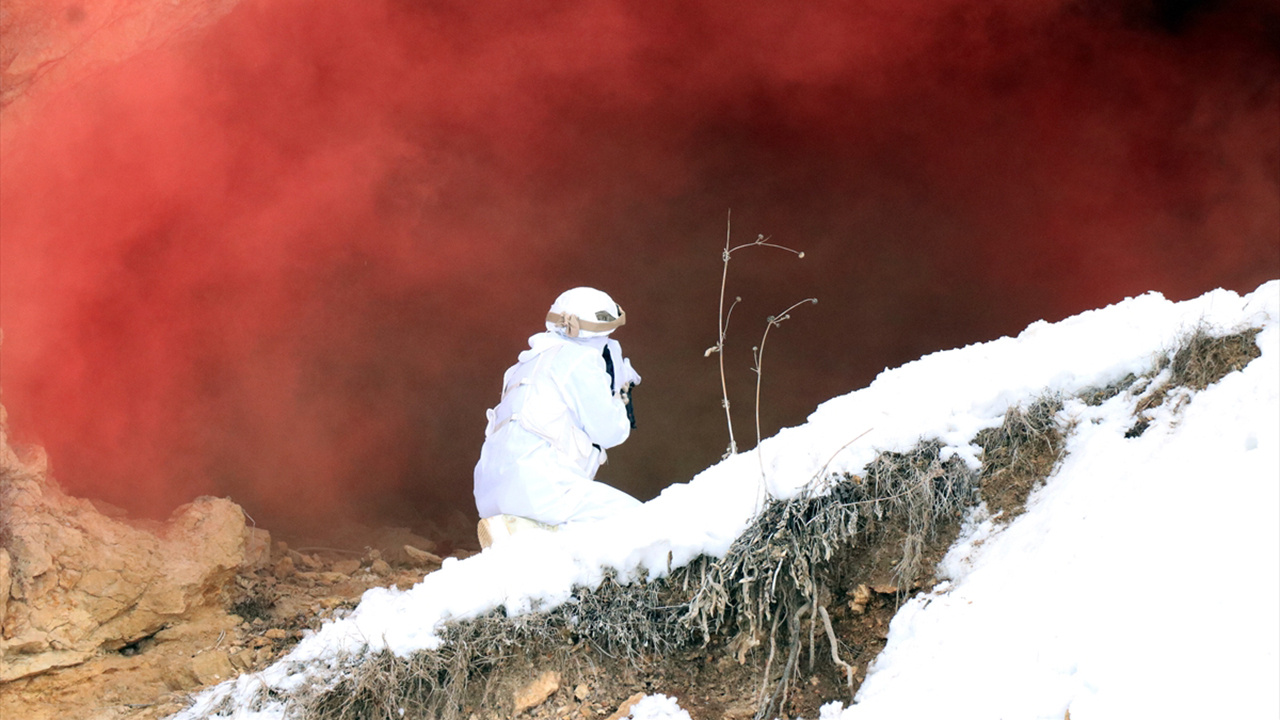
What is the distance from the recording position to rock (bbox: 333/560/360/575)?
19.4 ft

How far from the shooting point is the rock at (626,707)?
3252 mm

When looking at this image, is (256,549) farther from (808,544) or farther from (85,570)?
(808,544)

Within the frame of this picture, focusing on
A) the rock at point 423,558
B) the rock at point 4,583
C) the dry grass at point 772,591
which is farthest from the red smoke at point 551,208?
the dry grass at point 772,591

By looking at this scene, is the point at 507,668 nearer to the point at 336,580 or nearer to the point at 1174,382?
the point at 1174,382

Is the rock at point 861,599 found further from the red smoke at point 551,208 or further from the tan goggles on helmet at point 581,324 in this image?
the red smoke at point 551,208

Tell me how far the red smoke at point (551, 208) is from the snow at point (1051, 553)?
3548mm

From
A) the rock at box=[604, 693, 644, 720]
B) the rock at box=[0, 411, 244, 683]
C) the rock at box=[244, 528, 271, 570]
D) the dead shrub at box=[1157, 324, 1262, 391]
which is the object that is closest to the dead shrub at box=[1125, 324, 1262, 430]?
the dead shrub at box=[1157, 324, 1262, 391]

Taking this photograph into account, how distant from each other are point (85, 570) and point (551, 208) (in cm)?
545

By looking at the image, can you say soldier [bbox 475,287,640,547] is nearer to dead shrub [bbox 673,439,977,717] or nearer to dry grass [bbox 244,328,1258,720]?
dry grass [bbox 244,328,1258,720]

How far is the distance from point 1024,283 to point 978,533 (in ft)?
22.4

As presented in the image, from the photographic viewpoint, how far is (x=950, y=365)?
3869 millimetres

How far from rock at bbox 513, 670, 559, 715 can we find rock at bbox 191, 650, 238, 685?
186cm

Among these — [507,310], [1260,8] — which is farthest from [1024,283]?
[507,310]

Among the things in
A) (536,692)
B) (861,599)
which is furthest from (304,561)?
(861,599)
